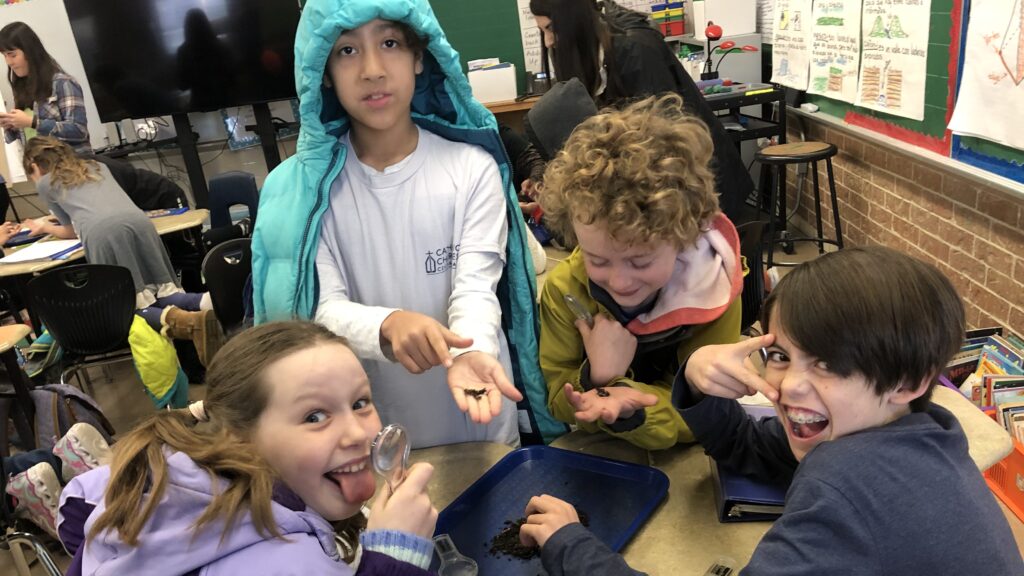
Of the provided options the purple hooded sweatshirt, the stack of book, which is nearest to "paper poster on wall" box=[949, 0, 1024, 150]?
the stack of book

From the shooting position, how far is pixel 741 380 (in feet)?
3.25

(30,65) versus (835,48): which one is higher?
(30,65)

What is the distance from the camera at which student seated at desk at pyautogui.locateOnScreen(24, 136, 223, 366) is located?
3852mm

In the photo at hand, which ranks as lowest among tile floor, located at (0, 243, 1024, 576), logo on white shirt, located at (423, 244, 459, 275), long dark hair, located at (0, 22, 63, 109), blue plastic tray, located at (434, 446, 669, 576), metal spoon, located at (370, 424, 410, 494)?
tile floor, located at (0, 243, 1024, 576)

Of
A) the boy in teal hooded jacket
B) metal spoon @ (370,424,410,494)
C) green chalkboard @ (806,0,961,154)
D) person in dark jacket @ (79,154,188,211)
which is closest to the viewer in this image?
metal spoon @ (370,424,410,494)

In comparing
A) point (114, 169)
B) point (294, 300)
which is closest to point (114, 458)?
point (294, 300)

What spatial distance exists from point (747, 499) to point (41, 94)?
5602mm

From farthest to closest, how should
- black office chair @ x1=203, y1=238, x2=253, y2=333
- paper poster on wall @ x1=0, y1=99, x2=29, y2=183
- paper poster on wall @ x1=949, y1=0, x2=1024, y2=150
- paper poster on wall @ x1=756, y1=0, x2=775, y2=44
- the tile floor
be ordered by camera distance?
paper poster on wall @ x1=0, y1=99, x2=29, y2=183
paper poster on wall @ x1=756, y1=0, x2=775, y2=44
the tile floor
black office chair @ x1=203, y1=238, x2=253, y2=333
paper poster on wall @ x1=949, y1=0, x2=1024, y2=150

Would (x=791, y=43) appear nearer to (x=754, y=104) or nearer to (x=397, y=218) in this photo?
(x=754, y=104)

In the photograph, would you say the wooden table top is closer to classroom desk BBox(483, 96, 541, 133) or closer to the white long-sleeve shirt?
classroom desk BBox(483, 96, 541, 133)

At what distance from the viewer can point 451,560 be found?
103cm

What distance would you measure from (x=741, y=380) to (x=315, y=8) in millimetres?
949

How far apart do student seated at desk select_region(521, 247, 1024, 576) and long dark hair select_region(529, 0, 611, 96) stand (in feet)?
6.32

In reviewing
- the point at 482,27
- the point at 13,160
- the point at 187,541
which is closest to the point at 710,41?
the point at 482,27
